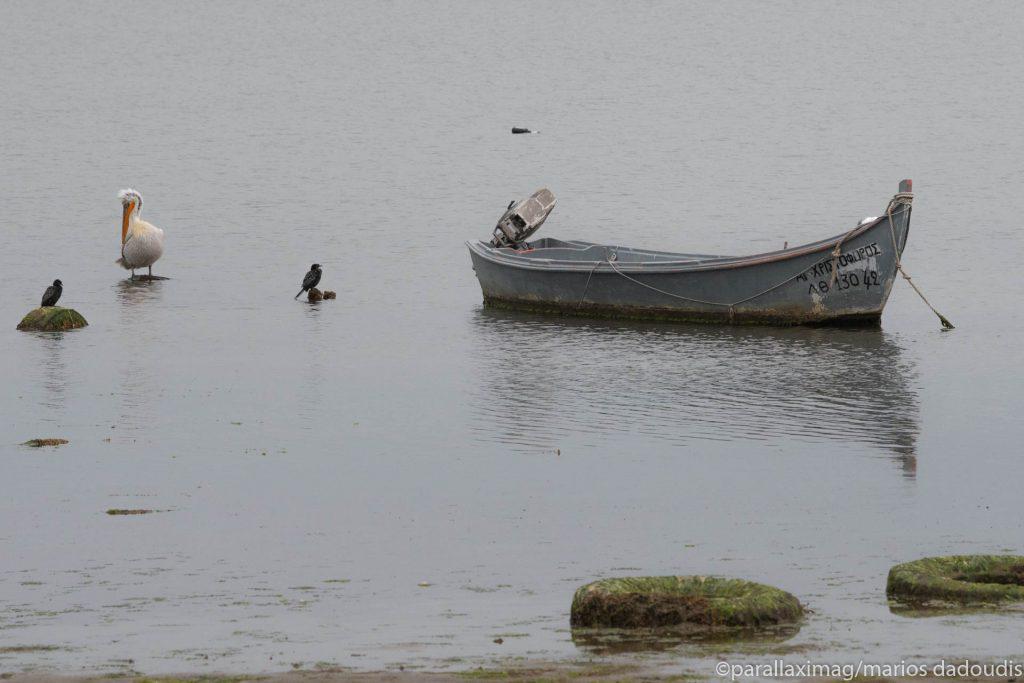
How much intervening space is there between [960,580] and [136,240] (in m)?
27.5

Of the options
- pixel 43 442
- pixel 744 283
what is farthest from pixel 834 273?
pixel 43 442

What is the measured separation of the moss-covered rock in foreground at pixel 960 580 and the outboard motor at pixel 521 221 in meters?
21.0

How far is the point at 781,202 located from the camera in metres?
54.5

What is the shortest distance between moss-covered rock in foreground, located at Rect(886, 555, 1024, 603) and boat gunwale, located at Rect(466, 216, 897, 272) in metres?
15.0

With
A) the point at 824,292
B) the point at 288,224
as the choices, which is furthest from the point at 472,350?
the point at 288,224

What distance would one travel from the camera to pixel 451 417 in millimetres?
21062

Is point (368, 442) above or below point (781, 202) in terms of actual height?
below

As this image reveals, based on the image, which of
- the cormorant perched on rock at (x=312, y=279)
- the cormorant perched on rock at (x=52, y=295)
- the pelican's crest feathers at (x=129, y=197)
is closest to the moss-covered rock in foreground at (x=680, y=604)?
the cormorant perched on rock at (x=52, y=295)

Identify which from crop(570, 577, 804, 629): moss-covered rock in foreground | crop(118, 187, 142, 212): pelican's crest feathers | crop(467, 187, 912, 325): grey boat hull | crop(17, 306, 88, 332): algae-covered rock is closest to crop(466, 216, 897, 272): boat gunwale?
crop(467, 187, 912, 325): grey boat hull

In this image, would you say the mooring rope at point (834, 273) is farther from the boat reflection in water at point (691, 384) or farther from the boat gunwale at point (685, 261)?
the boat reflection in water at point (691, 384)

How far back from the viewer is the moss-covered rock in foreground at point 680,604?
10.8 meters

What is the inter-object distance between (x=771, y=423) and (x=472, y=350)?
26.1 ft

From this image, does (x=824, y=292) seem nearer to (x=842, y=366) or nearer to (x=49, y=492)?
(x=842, y=366)

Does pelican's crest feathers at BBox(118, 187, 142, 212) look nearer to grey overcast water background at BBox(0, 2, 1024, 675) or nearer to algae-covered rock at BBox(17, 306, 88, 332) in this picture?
grey overcast water background at BBox(0, 2, 1024, 675)
